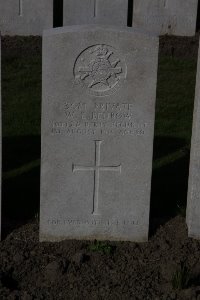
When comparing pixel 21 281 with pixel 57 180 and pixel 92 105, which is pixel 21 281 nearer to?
pixel 57 180

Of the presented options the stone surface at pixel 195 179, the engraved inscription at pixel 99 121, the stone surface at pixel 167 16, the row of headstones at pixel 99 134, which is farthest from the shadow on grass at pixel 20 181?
the stone surface at pixel 167 16

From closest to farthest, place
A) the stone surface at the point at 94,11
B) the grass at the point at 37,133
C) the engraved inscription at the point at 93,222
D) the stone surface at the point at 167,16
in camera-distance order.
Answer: the engraved inscription at the point at 93,222 < the grass at the point at 37,133 < the stone surface at the point at 94,11 < the stone surface at the point at 167,16

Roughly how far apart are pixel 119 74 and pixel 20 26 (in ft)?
25.4

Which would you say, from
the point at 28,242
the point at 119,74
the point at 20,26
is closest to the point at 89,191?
the point at 28,242

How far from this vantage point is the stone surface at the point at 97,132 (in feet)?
16.9

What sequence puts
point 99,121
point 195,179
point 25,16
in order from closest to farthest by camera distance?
point 99,121 → point 195,179 → point 25,16

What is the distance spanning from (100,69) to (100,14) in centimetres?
777

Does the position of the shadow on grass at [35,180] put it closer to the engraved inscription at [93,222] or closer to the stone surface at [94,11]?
the engraved inscription at [93,222]

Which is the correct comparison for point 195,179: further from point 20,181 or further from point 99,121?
point 20,181

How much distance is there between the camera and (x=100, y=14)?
1275 centimetres

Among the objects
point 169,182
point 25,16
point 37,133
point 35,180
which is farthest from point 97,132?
point 25,16

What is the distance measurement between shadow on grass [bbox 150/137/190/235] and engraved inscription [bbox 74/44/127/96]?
4.45 feet

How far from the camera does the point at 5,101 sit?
373 inches

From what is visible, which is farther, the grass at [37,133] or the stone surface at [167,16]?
the stone surface at [167,16]
